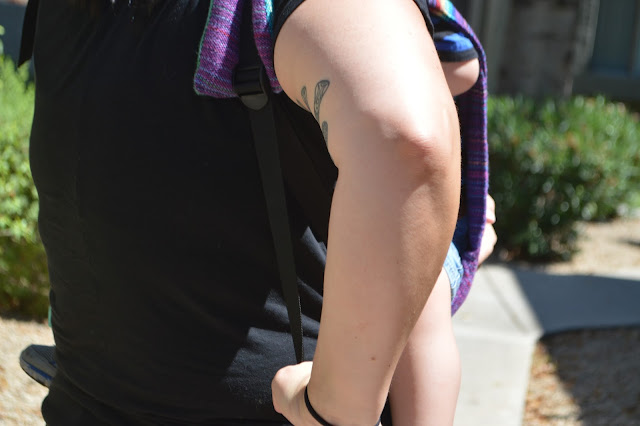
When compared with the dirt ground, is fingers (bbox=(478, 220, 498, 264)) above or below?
above

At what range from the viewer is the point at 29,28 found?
133 centimetres

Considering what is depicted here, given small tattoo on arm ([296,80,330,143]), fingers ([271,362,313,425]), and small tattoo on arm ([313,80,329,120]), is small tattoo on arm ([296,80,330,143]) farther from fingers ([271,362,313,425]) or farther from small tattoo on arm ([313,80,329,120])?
fingers ([271,362,313,425])

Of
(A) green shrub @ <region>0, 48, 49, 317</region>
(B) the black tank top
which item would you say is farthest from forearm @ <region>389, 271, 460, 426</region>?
(A) green shrub @ <region>0, 48, 49, 317</region>

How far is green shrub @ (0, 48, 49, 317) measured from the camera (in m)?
3.58

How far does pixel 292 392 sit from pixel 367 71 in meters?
0.44

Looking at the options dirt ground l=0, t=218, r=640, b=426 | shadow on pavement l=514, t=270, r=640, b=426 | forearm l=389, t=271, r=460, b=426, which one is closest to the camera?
forearm l=389, t=271, r=460, b=426

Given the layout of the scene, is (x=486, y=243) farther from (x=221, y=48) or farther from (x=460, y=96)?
(x=221, y=48)

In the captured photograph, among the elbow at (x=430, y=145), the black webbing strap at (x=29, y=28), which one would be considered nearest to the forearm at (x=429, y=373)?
the elbow at (x=430, y=145)

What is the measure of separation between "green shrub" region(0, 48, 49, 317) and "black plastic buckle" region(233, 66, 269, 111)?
2.82m

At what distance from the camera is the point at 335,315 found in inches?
34.5

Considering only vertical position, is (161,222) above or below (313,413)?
above

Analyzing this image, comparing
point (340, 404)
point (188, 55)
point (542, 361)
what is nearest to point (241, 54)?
point (188, 55)

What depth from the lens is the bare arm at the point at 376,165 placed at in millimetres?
810

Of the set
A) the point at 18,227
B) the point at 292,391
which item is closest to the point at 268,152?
the point at 292,391
